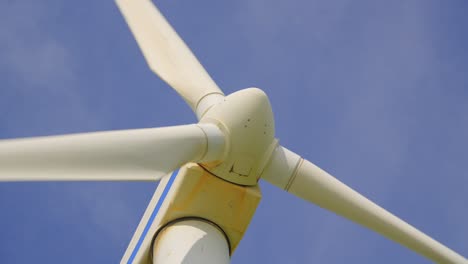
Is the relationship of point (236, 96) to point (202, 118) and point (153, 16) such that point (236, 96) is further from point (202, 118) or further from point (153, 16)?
point (153, 16)

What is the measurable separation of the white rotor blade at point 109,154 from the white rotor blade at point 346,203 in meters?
1.81

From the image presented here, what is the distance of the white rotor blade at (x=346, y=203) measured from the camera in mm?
12172

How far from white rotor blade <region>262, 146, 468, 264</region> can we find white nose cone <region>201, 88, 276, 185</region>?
0.70 meters

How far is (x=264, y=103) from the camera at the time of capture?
37.7ft

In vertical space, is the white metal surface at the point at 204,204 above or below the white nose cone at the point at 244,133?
below

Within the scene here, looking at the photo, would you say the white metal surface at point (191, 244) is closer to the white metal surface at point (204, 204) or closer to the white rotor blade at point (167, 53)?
the white metal surface at point (204, 204)

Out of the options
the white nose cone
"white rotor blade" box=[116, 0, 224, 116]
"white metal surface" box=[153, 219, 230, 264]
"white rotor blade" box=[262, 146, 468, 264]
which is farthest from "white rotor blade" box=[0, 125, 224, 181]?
"white rotor blade" box=[116, 0, 224, 116]

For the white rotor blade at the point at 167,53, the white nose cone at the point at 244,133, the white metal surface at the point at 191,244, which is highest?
the white rotor blade at the point at 167,53

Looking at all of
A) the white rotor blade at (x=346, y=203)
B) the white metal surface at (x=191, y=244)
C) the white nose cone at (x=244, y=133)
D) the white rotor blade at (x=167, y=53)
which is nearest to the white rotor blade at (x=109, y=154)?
the white nose cone at (x=244, y=133)

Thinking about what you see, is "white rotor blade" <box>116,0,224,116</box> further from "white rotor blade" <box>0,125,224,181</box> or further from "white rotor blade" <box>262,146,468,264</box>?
"white rotor blade" <box>0,125,224,181</box>

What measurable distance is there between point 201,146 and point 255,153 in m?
1.14

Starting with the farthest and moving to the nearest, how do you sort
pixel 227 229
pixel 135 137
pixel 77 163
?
pixel 227 229
pixel 135 137
pixel 77 163

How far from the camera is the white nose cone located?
36.7 ft

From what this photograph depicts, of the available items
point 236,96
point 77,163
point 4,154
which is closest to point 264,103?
point 236,96
